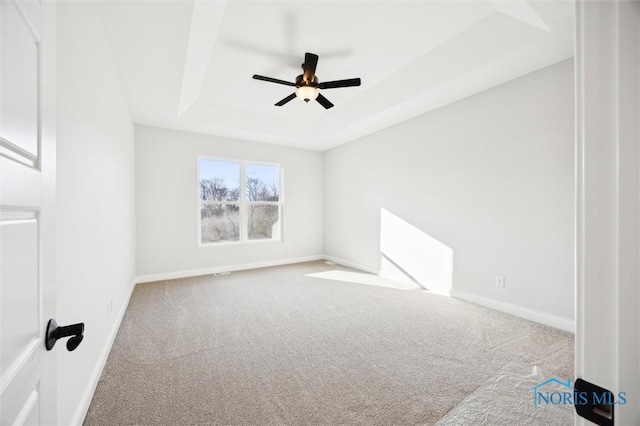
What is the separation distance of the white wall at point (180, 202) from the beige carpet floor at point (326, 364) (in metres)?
1.23

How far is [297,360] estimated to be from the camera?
7.12ft

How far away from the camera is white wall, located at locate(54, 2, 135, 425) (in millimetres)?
1384

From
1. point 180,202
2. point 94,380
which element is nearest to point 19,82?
point 94,380

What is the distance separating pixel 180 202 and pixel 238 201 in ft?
3.43

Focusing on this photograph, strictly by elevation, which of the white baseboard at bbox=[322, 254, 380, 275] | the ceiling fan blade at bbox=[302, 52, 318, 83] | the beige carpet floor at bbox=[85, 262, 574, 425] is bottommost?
the beige carpet floor at bbox=[85, 262, 574, 425]

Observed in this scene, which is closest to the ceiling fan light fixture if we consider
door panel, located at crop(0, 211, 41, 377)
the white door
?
the white door

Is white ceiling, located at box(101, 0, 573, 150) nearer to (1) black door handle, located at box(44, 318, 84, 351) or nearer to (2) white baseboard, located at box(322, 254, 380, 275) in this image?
(1) black door handle, located at box(44, 318, 84, 351)

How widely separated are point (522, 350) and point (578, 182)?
256 centimetres

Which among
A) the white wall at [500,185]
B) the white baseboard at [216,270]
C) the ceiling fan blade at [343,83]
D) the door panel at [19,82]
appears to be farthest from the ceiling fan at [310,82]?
the white baseboard at [216,270]

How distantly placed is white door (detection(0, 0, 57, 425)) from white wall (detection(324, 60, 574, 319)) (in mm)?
3700

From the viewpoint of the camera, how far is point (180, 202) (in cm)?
472

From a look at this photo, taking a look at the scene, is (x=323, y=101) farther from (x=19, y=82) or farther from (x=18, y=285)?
(x=18, y=285)

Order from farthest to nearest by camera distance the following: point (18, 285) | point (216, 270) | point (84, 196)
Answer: point (216, 270) → point (84, 196) → point (18, 285)

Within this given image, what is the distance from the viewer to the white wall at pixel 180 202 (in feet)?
14.4
